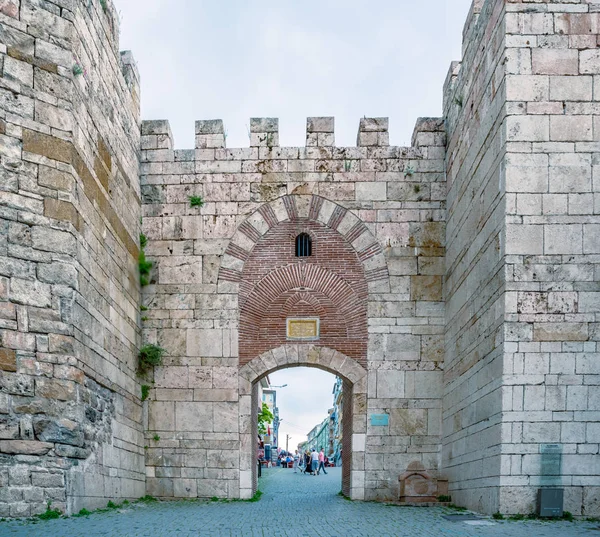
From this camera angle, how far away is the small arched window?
41.3 feet

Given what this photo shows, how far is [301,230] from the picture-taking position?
1255 centimetres

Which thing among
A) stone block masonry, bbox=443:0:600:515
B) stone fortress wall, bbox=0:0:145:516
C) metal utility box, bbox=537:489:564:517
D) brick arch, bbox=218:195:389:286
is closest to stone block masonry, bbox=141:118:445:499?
brick arch, bbox=218:195:389:286

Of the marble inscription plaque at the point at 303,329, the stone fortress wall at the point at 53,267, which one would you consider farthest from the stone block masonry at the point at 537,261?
the stone fortress wall at the point at 53,267

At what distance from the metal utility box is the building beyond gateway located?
0.09 m

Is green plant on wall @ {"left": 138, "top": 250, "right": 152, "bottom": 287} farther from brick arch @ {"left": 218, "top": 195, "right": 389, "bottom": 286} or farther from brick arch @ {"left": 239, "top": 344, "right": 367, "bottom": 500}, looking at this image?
brick arch @ {"left": 239, "top": 344, "right": 367, "bottom": 500}

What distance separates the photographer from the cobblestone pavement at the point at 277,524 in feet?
23.8

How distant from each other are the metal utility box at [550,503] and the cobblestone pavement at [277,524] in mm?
197

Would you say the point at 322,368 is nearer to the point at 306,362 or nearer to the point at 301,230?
the point at 306,362

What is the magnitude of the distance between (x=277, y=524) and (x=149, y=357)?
4319 millimetres

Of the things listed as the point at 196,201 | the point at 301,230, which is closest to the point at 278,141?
the point at 301,230

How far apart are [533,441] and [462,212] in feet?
12.9

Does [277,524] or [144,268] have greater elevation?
[144,268]

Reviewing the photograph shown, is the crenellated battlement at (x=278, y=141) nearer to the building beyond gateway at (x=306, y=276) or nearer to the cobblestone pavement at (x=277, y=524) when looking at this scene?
the building beyond gateway at (x=306, y=276)

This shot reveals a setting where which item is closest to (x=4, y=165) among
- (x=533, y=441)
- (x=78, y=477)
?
(x=78, y=477)
